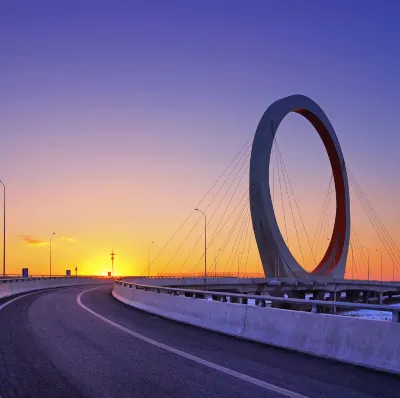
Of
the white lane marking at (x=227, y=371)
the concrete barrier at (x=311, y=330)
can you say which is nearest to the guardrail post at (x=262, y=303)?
the concrete barrier at (x=311, y=330)

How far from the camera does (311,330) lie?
39.1 feet

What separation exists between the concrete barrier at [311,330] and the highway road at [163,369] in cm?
34

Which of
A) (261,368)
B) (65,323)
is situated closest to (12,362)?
(261,368)

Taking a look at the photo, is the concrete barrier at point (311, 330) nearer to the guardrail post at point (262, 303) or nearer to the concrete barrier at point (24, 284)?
the guardrail post at point (262, 303)

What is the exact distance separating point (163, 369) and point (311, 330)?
376 cm

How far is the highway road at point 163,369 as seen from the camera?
8.00 m

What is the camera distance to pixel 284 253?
2547 inches

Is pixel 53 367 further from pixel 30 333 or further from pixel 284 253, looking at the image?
pixel 284 253

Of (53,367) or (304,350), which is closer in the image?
(53,367)

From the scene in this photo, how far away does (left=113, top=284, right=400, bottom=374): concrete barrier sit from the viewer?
9836 millimetres

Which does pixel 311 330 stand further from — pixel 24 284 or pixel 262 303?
pixel 24 284

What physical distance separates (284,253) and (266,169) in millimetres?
9879

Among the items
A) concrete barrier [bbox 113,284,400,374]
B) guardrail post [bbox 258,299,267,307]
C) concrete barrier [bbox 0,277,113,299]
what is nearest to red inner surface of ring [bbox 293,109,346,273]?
concrete barrier [bbox 0,277,113,299]

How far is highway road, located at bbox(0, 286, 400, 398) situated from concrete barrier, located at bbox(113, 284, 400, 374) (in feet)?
1.12
